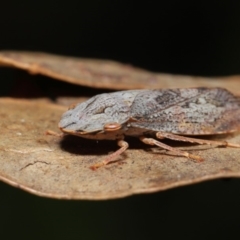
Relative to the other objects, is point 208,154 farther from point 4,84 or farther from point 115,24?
point 115,24

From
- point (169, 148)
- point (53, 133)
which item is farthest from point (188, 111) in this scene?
point (53, 133)

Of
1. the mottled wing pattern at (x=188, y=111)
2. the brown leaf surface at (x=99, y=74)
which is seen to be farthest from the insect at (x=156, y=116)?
the brown leaf surface at (x=99, y=74)

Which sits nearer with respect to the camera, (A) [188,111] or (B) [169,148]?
(B) [169,148]

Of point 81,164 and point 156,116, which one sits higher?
point 156,116

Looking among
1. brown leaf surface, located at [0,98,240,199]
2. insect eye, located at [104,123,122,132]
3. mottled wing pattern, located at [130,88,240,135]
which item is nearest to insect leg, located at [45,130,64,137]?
brown leaf surface, located at [0,98,240,199]

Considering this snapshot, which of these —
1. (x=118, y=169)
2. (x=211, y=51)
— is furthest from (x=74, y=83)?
(x=211, y=51)

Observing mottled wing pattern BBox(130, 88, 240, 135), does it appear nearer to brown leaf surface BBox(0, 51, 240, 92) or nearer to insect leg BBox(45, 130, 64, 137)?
brown leaf surface BBox(0, 51, 240, 92)

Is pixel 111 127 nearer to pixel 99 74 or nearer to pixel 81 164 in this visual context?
pixel 81 164

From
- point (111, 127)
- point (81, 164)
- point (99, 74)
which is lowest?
point (81, 164)
